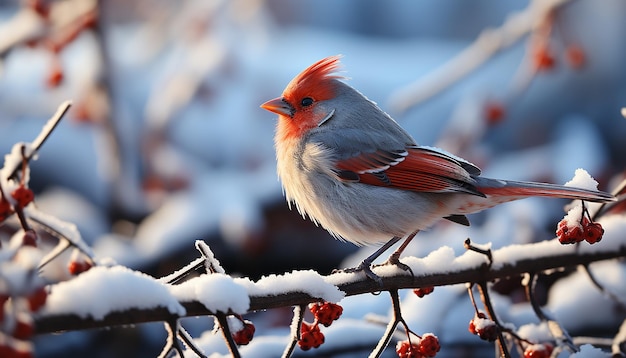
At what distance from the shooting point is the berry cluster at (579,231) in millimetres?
1572

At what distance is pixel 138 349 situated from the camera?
396cm

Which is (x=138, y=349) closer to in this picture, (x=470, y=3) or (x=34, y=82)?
(x=34, y=82)

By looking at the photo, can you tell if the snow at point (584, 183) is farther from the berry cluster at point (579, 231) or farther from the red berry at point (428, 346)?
the red berry at point (428, 346)

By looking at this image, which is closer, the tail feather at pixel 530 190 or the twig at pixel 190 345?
the twig at pixel 190 345

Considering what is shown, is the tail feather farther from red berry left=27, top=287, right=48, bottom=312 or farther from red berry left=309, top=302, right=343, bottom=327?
red berry left=27, top=287, right=48, bottom=312

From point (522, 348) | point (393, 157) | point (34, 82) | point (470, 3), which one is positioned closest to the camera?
point (522, 348)

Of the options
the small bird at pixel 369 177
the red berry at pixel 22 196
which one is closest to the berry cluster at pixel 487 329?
the small bird at pixel 369 177

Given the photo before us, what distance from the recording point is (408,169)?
226cm

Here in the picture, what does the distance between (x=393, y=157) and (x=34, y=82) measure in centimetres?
370

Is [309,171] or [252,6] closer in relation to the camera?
[309,171]

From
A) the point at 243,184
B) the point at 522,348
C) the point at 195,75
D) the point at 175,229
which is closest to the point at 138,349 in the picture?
the point at 175,229

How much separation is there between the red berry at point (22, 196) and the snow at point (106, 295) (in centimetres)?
17

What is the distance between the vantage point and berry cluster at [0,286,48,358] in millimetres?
987

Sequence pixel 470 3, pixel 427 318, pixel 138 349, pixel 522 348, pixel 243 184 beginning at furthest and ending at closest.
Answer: pixel 470 3 < pixel 243 184 < pixel 138 349 < pixel 427 318 < pixel 522 348
